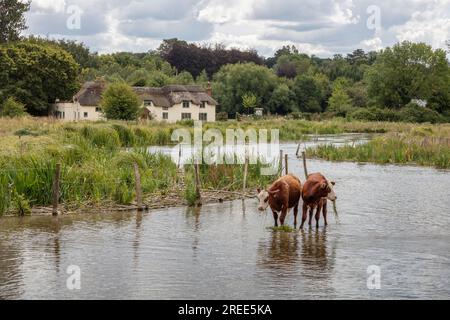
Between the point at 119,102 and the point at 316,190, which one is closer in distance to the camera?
the point at 316,190

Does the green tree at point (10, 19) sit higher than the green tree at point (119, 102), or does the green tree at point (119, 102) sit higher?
the green tree at point (10, 19)

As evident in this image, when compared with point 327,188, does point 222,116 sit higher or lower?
higher

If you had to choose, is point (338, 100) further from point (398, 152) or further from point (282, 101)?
point (398, 152)

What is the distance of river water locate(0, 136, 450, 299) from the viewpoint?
12773mm

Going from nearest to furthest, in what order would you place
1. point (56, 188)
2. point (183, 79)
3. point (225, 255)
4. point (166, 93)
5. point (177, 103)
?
point (225, 255) < point (56, 188) < point (177, 103) < point (166, 93) < point (183, 79)

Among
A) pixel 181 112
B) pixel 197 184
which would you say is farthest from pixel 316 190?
pixel 181 112

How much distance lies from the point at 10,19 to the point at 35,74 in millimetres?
16187

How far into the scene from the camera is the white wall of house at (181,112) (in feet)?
303

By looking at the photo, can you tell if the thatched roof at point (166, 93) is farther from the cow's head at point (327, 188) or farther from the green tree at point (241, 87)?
the cow's head at point (327, 188)

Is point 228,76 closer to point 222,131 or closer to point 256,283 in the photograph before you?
point 222,131

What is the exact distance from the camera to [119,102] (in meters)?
69.7

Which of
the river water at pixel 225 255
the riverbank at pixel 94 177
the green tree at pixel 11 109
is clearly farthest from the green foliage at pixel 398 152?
the green tree at pixel 11 109

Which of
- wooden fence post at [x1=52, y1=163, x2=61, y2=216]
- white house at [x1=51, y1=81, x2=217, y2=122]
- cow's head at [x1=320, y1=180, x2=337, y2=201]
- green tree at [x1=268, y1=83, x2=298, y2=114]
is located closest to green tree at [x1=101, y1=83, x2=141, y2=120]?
white house at [x1=51, y1=81, x2=217, y2=122]
